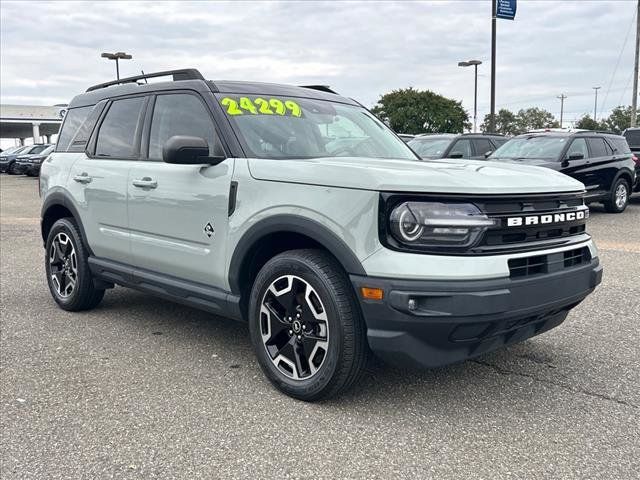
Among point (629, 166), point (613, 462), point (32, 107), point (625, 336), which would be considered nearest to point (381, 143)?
point (625, 336)

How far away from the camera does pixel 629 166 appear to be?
12.7 meters

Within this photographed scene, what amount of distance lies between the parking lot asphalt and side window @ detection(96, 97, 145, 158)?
55.0 inches

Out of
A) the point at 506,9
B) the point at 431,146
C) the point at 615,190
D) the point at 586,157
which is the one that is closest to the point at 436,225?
the point at 586,157

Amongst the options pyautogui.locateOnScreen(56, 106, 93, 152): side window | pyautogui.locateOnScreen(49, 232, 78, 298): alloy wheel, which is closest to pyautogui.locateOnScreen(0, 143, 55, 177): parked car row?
pyautogui.locateOnScreen(56, 106, 93, 152): side window

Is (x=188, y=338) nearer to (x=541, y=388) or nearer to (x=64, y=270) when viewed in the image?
(x=64, y=270)

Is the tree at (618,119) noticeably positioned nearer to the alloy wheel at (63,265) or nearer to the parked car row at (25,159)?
the parked car row at (25,159)

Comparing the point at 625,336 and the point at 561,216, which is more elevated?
the point at 561,216

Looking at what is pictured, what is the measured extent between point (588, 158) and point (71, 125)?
980 centimetres

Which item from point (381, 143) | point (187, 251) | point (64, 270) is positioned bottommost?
point (64, 270)

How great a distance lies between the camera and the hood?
9.64 ft

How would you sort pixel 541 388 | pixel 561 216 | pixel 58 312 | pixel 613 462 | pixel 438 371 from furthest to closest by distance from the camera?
pixel 58 312
pixel 438 371
pixel 541 388
pixel 561 216
pixel 613 462

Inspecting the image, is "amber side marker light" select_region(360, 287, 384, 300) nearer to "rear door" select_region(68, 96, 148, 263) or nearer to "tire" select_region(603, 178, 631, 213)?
"rear door" select_region(68, 96, 148, 263)

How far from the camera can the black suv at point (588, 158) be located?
11555mm

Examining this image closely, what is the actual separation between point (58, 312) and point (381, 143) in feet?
10.4
